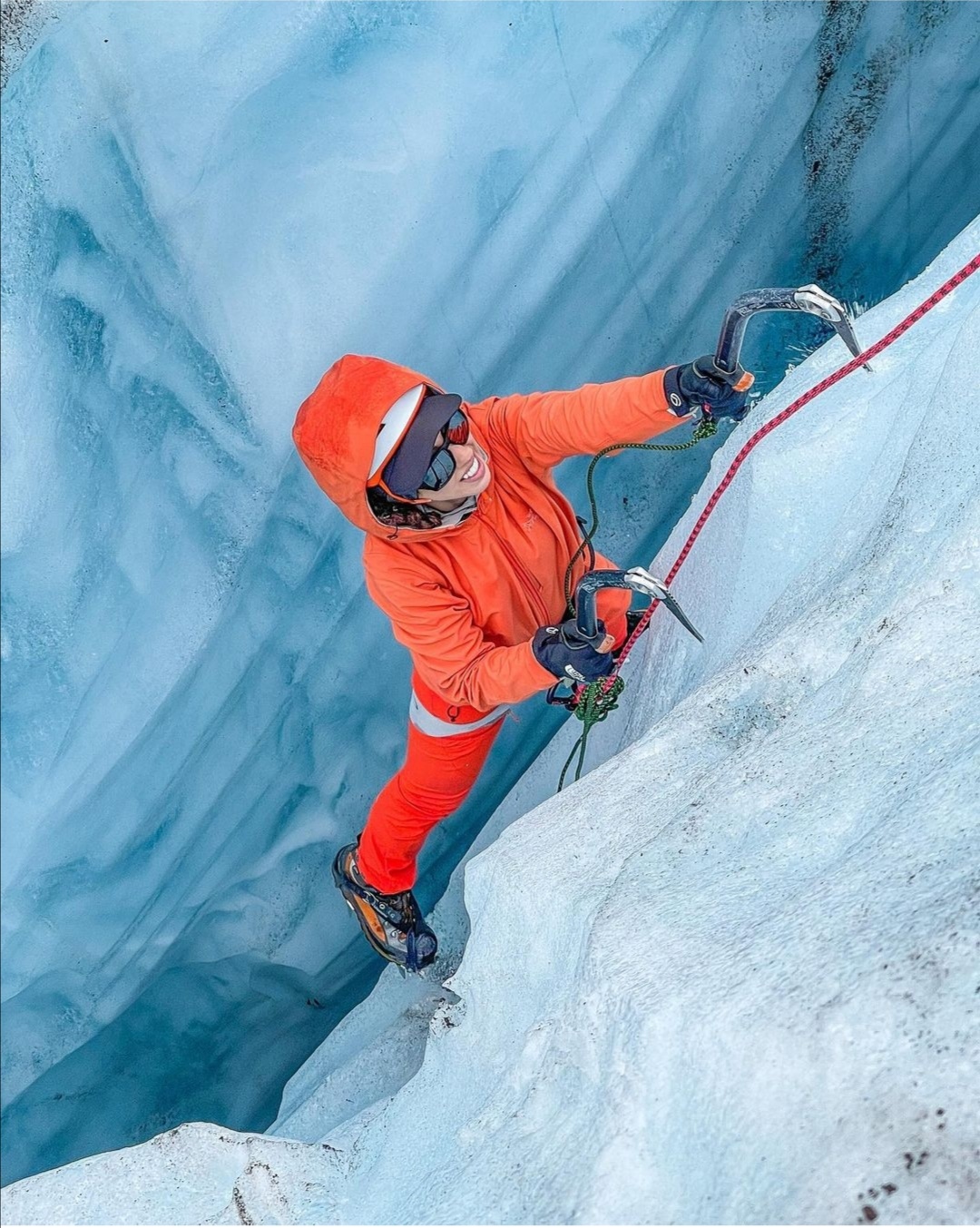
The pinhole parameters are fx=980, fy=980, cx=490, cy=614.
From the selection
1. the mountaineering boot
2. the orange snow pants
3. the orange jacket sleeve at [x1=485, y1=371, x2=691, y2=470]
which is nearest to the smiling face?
the orange jacket sleeve at [x1=485, y1=371, x2=691, y2=470]

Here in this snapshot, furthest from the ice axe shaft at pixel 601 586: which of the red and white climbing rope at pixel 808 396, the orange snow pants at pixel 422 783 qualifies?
the orange snow pants at pixel 422 783

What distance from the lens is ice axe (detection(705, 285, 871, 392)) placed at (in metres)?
1.09

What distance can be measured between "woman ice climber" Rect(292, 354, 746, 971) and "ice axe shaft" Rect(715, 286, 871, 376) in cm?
2

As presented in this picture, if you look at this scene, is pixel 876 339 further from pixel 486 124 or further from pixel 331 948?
pixel 331 948

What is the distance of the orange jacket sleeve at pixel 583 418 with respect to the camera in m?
1.22

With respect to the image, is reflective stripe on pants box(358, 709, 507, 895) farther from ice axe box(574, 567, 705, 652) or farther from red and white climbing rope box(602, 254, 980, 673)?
ice axe box(574, 567, 705, 652)

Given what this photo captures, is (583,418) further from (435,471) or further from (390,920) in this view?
(390,920)

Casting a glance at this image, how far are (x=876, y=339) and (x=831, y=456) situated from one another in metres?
0.22

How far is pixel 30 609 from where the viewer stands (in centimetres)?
168

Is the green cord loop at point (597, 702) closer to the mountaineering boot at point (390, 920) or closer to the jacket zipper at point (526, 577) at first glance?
the jacket zipper at point (526, 577)

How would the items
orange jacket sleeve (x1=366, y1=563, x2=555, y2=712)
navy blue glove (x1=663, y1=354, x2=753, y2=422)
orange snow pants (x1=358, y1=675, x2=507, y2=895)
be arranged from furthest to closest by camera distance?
orange snow pants (x1=358, y1=675, x2=507, y2=895) → orange jacket sleeve (x1=366, y1=563, x2=555, y2=712) → navy blue glove (x1=663, y1=354, x2=753, y2=422)

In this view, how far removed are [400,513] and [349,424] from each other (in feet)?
0.43

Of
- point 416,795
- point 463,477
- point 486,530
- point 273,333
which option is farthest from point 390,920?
point 273,333

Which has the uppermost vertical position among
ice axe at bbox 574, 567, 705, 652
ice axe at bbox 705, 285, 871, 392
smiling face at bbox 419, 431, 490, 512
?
ice axe at bbox 705, 285, 871, 392
